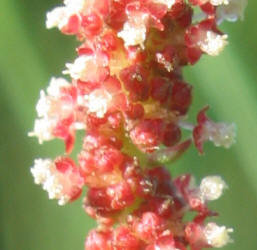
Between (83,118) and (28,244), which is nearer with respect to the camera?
(83,118)

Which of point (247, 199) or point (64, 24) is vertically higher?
point (247, 199)

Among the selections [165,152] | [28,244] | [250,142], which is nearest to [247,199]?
[250,142]

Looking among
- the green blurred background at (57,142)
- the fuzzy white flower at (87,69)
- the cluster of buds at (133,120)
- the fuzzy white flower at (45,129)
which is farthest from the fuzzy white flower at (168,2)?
the green blurred background at (57,142)

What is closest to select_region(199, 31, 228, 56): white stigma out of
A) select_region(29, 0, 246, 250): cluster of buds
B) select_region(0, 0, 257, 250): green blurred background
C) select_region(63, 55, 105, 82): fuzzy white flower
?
select_region(29, 0, 246, 250): cluster of buds

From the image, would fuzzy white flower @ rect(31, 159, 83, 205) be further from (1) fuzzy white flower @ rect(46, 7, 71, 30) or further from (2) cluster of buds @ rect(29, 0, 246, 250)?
(1) fuzzy white flower @ rect(46, 7, 71, 30)

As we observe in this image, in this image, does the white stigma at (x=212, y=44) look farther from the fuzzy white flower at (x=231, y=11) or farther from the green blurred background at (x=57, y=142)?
the green blurred background at (x=57, y=142)

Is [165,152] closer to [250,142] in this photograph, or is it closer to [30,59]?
[250,142]

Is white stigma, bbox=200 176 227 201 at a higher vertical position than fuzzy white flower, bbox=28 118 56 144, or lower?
lower
